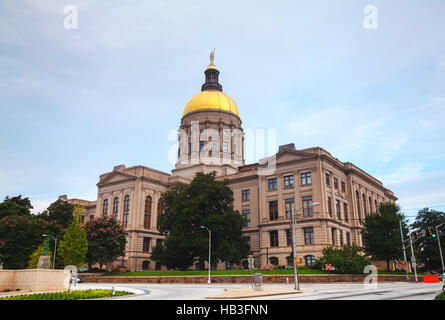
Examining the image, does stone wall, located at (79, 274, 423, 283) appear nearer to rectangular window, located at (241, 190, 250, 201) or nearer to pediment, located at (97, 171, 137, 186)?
pediment, located at (97, 171, 137, 186)

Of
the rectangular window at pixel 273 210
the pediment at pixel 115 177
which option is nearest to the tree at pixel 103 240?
the pediment at pixel 115 177

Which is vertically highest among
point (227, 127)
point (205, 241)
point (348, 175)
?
point (227, 127)

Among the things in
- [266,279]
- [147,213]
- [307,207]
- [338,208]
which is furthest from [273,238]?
[147,213]

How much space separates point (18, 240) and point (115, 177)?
921 inches

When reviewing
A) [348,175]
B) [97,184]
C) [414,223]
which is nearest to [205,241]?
[348,175]

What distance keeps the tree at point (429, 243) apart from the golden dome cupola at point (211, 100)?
47.8 m

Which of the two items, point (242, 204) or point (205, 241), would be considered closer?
point (205, 241)

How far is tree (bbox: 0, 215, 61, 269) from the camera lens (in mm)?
62531

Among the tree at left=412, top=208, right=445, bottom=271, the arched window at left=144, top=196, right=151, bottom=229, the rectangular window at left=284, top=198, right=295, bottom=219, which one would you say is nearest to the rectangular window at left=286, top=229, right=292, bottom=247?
the rectangular window at left=284, top=198, right=295, bottom=219

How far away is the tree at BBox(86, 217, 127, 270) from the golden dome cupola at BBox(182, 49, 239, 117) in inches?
1500

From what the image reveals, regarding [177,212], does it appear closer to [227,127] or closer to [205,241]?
[205,241]

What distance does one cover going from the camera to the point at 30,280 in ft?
97.7

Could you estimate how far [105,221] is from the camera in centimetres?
6525
